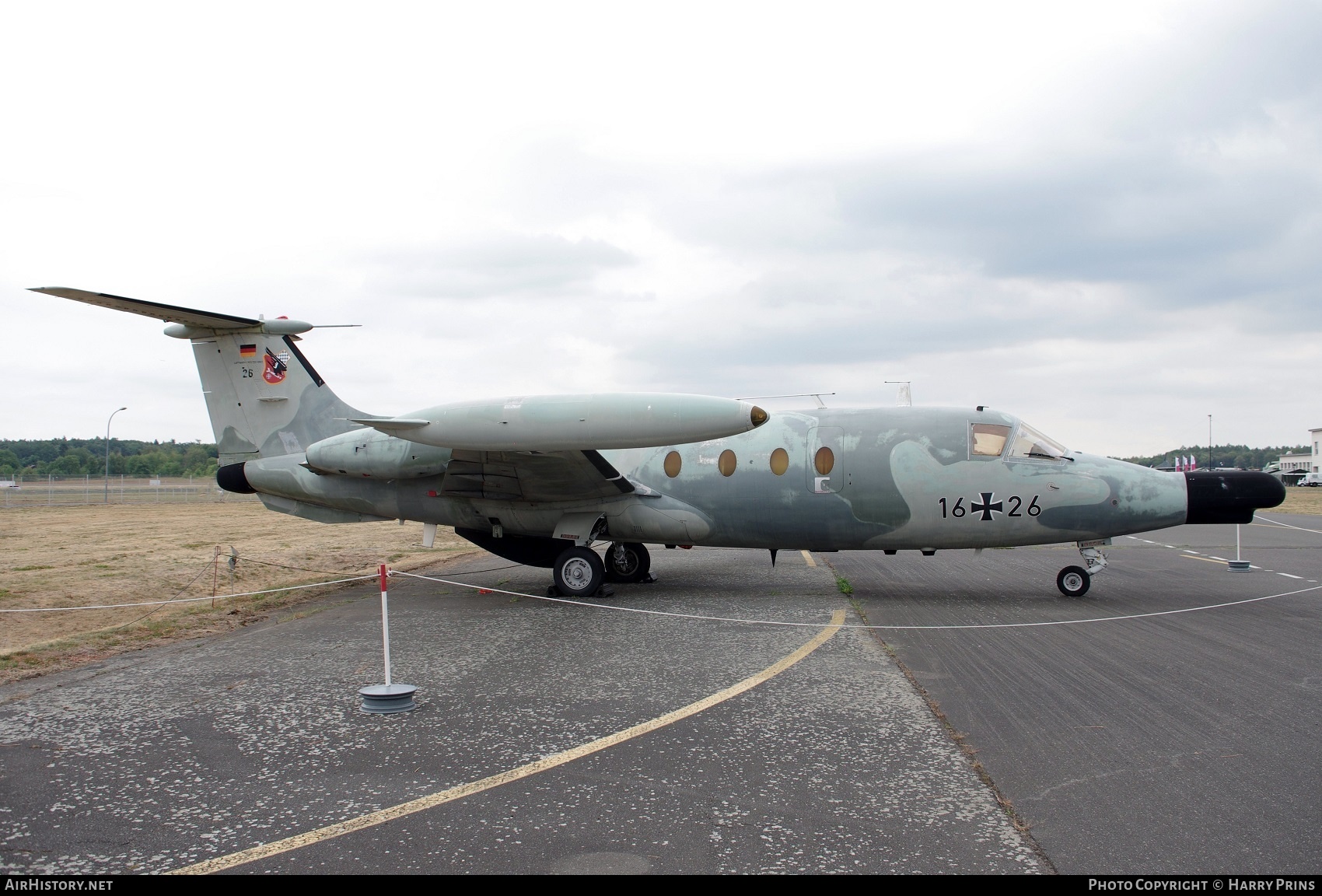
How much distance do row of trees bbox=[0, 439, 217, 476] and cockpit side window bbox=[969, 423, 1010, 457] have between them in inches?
3443

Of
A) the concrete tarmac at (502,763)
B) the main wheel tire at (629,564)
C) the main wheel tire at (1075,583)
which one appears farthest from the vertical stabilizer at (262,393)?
the main wheel tire at (1075,583)

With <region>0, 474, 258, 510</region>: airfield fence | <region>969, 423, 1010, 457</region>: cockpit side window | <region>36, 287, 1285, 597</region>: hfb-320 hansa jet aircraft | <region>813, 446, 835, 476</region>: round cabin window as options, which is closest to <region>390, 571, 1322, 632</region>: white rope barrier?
<region>36, 287, 1285, 597</region>: hfb-320 hansa jet aircraft

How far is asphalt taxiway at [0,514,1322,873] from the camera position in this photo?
12.5 feet

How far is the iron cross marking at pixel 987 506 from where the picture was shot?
36.9 ft

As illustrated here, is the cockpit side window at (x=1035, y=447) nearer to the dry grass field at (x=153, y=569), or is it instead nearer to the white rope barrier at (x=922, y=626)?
the white rope barrier at (x=922, y=626)

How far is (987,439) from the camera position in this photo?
37.7ft

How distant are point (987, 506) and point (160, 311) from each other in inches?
444

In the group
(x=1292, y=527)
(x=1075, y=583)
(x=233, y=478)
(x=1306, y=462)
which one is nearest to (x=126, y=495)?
(x=233, y=478)

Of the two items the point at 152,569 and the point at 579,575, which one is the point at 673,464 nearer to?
the point at 579,575

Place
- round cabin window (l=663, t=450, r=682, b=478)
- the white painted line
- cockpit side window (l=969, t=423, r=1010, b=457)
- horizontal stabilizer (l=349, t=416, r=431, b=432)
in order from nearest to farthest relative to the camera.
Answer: horizontal stabilizer (l=349, t=416, r=431, b=432) < cockpit side window (l=969, t=423, r=1010, b=457) < round cabin window (l=663, t=450, r=682, b=478) < the white painted line

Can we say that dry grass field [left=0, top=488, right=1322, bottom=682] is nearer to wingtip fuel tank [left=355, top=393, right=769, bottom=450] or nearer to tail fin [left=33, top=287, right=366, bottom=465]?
tail fin [left=33, top=287, right=366, bottom=465]

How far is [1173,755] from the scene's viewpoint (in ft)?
16.4
